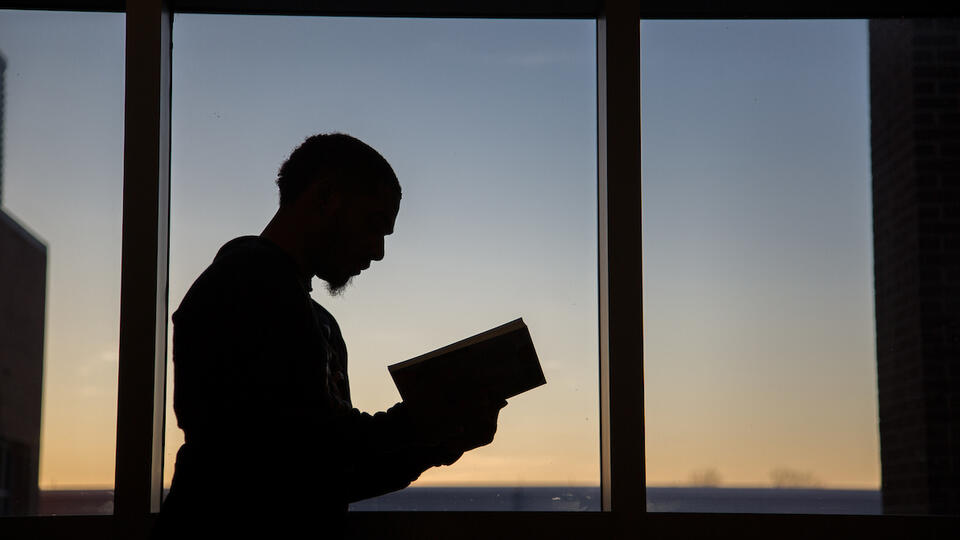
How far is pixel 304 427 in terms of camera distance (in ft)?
4.93

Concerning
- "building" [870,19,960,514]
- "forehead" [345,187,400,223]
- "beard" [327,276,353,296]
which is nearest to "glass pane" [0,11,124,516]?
"beard" [327,276,353,296]

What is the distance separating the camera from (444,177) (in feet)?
9.71

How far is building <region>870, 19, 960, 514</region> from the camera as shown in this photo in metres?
3.04

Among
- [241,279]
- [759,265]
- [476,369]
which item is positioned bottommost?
[476,369]

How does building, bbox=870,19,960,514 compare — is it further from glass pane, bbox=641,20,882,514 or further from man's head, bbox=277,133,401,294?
man's head, bbox=277,133,401,294

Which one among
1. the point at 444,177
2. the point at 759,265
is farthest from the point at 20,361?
the point at 759,265

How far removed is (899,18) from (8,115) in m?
3.05

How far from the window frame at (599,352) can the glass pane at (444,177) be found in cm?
10

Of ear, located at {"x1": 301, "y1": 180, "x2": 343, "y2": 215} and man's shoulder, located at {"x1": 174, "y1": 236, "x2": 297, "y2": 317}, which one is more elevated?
ear, located at {"x1": 301, "y1": 180, "x2": 343, "y2": 215}

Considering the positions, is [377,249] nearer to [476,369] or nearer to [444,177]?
[476,369]

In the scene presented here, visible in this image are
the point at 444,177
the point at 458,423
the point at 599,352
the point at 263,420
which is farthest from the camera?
the point at 444,177

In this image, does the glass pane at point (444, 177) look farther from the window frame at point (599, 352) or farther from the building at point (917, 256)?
the building at point (917, 256)

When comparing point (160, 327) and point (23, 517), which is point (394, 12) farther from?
point (23, 517)

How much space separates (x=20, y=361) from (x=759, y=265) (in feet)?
7.97
